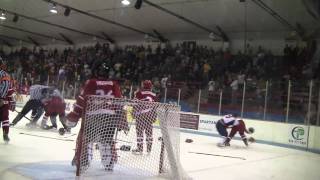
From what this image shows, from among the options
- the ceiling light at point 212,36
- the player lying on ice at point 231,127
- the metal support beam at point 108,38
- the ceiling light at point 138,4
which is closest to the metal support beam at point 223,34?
the ceiling light at point 212,36

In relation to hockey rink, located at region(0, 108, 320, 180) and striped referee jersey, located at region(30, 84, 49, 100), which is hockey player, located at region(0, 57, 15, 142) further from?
striped referee jersey, located at region(30, 84, 49, 100)

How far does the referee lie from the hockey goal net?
4.51 meters

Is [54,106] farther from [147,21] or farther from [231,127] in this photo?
[147,21]

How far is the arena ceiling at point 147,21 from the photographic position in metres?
6.98

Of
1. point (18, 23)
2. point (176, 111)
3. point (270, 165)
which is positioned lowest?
point (270, 165)

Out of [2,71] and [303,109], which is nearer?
[2,71]

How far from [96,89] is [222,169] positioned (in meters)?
1.92

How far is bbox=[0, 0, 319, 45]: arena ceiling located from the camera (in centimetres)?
698

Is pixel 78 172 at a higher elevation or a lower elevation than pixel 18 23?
lower

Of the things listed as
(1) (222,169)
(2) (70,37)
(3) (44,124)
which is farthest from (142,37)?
(1) (222,169)

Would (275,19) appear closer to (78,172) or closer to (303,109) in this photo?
(303,109)

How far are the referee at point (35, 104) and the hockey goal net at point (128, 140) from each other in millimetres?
4506

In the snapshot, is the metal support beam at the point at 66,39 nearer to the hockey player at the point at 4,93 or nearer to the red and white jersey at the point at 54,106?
the red and white jersey at the point at 54,106

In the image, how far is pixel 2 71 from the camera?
196 inches
